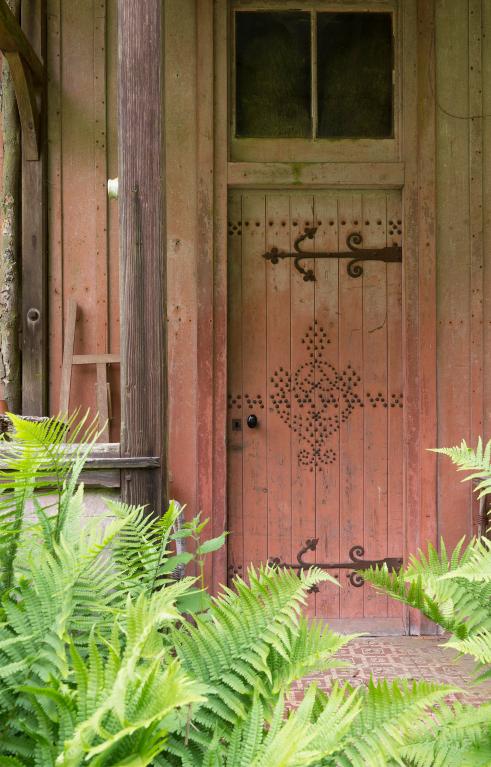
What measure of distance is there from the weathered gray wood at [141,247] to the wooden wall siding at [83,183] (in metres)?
1.59

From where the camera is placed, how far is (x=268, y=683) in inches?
36.5

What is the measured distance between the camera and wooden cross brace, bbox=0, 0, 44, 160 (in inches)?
116

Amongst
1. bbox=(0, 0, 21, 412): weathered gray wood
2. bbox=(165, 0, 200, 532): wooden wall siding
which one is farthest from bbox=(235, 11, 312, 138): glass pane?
bbox=(0, 0, 21, 412): weathered gray wood

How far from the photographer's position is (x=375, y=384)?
3.54 metres

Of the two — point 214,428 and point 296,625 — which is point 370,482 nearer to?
point 214,428

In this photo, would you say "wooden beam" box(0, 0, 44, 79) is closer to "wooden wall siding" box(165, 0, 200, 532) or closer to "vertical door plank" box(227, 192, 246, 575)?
"wooden wall siding" box(165, 0, 200, 532)

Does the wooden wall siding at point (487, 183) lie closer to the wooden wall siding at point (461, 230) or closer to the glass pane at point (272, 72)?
the wooden wall siding at point (461, 230)

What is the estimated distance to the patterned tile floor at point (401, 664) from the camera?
268 centimetres

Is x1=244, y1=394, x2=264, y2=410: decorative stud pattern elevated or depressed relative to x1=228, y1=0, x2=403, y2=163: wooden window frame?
depressed

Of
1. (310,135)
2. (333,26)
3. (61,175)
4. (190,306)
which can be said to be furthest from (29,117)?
(333,26)

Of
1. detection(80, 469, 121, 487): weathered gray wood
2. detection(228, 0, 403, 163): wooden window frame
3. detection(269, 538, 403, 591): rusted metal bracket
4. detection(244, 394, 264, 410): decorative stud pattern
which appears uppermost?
detection(228, 0, 403, 163): wooden window frame

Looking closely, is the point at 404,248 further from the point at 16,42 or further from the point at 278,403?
the point at 16,42

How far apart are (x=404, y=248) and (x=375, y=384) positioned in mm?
732

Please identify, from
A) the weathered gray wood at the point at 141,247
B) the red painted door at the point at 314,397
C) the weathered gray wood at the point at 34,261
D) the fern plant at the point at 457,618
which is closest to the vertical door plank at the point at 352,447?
the red painted door at the point at 314,397
